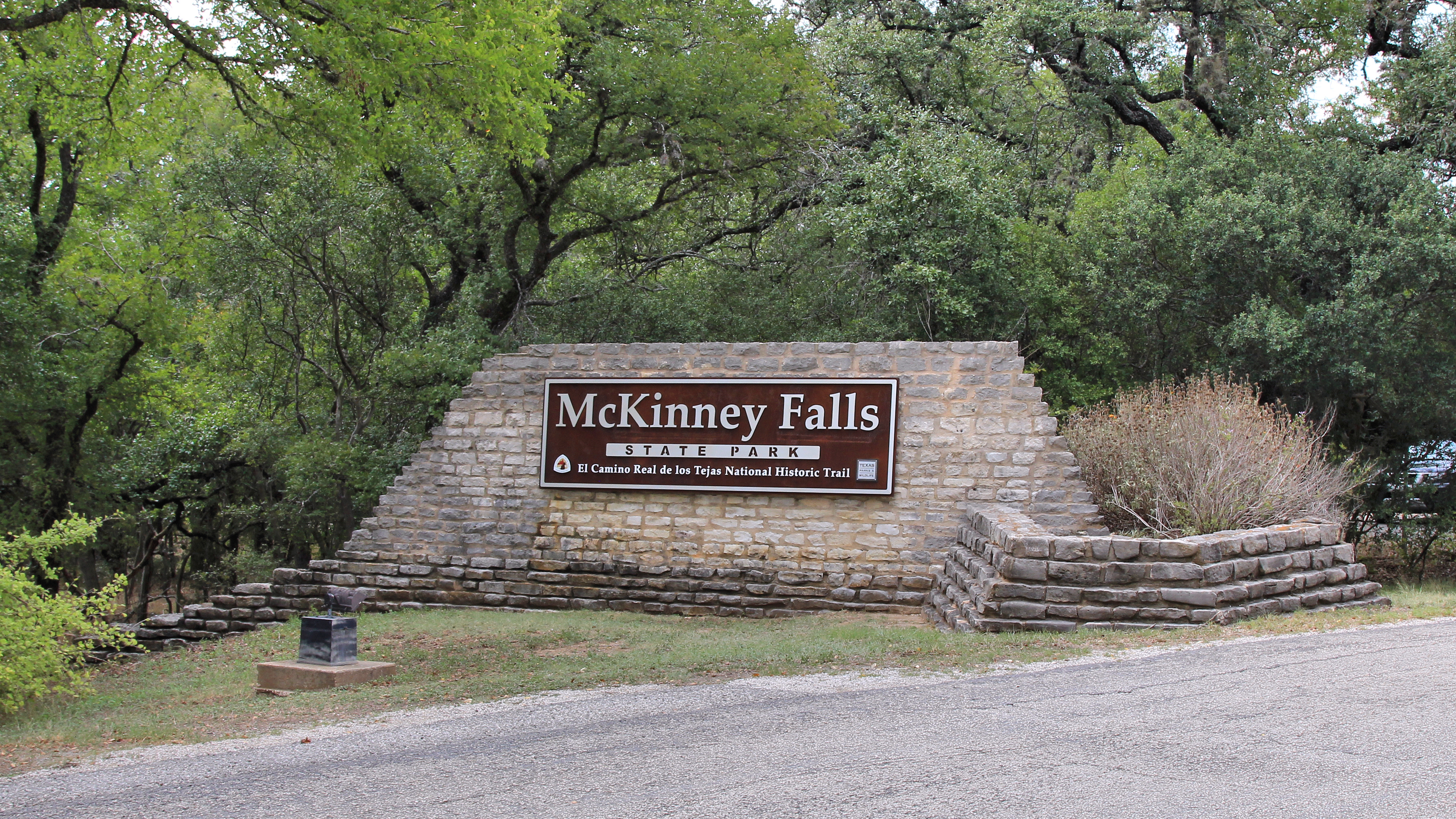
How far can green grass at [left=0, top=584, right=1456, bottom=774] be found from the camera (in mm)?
6348

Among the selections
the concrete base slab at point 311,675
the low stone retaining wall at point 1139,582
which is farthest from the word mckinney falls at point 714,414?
the concrete base slab at point 311,675

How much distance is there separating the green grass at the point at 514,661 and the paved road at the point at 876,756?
502mm

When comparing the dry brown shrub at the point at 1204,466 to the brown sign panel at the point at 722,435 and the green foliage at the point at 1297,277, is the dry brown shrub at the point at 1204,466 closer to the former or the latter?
the brown sign panel at the point at 722,435

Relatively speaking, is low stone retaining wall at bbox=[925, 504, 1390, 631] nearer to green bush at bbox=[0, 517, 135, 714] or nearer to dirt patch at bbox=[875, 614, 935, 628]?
dirt patch at bbox=[875, 614, 935, 628]

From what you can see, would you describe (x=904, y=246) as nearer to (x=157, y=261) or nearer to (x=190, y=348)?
(x=157, y=261)

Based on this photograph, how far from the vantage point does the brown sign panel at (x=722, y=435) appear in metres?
10.8

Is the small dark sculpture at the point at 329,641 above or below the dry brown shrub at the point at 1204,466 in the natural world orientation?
below

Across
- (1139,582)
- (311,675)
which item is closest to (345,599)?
(311,675)

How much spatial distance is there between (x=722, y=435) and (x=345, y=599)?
401cm

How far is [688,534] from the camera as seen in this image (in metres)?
11.2

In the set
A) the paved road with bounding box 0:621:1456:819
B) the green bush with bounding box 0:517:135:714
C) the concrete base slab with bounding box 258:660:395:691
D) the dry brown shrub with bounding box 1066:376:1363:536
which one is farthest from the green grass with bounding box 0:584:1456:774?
the dry brown shrub with bounding box 1066:376:1363:536

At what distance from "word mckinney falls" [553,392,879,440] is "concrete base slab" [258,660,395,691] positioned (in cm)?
431

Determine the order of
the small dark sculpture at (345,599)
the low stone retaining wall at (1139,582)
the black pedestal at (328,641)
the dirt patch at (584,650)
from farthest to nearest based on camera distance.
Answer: the dirt patch at (584,650) < the small dark sculpture at (345,599) < the low stone retaining wall at (1139,582) < the black pedestal at (328,641)

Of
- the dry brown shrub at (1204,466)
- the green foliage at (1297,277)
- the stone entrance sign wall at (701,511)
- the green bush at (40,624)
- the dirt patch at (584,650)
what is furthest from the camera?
the green foliage at (1297,277)
